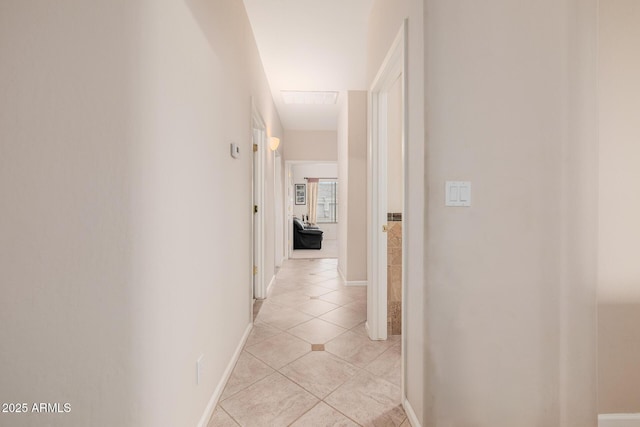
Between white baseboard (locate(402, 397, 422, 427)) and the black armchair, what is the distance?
6.11 meters

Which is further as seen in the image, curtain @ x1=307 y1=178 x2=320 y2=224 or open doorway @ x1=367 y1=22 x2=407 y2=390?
curtain @ x1=307 y1=178 x2=320 y2=224

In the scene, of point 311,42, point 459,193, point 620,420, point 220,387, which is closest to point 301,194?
point 311,42

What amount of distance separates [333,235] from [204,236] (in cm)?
841

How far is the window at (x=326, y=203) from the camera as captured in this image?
9.93 metres

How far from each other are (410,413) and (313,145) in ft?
17.6

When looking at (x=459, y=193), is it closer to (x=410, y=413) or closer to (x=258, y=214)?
(x=410, y=413)

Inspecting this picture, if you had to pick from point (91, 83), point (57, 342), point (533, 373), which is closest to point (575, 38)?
point (533, 373)

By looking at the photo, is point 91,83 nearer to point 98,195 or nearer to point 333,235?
point 98,195

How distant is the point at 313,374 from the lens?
1.98 meters

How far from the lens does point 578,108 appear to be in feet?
3.97

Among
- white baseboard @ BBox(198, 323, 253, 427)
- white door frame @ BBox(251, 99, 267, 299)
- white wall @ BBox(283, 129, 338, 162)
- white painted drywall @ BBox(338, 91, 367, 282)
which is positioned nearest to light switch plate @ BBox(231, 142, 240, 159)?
white door frame @ BBox(251, 99, 267, 299)

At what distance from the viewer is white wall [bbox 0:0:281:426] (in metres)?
0.85

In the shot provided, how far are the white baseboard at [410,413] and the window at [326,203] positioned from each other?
8325 mm

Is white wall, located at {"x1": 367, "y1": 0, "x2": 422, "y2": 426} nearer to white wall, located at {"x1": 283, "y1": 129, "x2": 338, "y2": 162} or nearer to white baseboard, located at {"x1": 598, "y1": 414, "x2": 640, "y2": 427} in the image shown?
white baseboard, located at {"x1": 598, "y1": 414, "x2": 640, "y2": 427}
